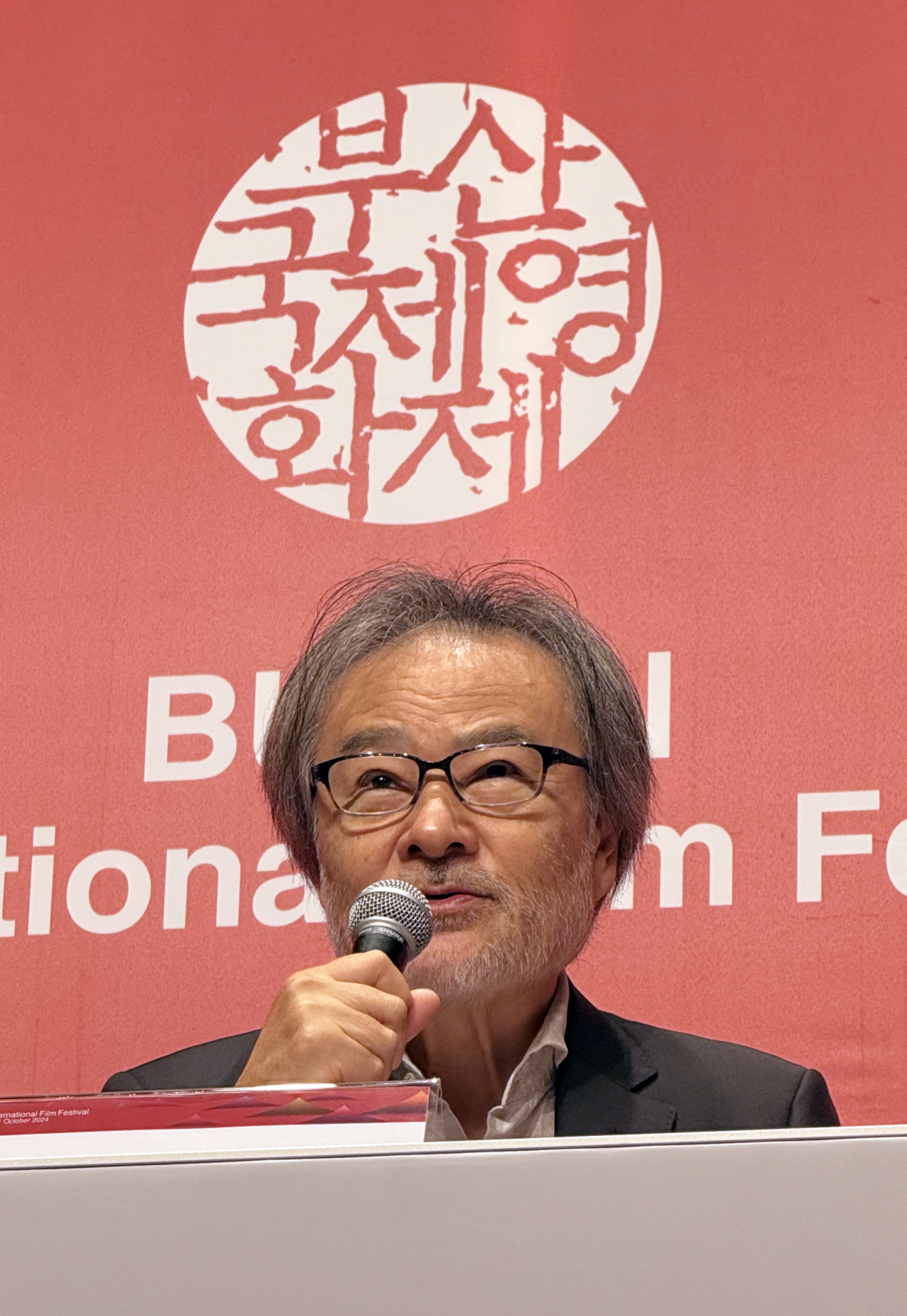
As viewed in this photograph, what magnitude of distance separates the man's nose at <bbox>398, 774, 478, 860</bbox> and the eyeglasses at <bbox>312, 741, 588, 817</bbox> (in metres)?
0.01

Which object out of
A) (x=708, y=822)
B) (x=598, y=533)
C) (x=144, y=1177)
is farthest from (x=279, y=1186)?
(x=598, y=533)

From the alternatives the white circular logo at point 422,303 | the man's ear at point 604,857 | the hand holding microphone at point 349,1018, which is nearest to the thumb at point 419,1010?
the hand holding microphone at point 349,1018

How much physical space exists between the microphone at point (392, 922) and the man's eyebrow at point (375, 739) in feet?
1.25

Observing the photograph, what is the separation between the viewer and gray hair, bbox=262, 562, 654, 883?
74.8 inches

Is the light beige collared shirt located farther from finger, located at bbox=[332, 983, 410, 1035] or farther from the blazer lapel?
finger, located at bbox=[332, 983, 410, 1035]

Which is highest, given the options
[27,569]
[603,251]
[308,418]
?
[603,251]

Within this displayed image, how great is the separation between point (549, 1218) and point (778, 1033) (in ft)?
3.83

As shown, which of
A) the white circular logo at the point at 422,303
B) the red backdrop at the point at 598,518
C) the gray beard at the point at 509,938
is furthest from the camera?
the white circular logo at the point at 422,303

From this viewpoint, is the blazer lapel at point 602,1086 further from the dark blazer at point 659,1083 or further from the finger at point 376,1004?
the finger at point 376,1004

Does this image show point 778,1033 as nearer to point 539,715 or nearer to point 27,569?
point 539,715

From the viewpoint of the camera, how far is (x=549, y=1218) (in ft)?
2.60

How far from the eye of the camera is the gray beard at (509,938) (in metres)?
1.71

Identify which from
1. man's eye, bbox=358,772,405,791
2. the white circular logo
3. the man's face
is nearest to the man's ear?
the man's face

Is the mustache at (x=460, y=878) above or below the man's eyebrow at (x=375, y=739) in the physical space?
below
